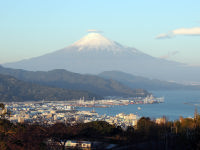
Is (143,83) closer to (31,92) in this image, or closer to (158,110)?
(31,92)

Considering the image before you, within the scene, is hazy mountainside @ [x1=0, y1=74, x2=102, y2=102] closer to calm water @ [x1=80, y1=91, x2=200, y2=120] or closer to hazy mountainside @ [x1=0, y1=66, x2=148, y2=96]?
hazy mountainside @ [x1=0, y1=66, x2=148, y2=96]

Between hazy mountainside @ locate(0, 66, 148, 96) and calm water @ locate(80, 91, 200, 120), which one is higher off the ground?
hazy mountainside @ locate(0, 66, 148, 96)

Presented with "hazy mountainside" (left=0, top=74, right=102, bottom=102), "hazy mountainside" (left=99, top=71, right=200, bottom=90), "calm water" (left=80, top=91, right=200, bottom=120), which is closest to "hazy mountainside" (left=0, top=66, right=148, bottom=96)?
"hazy mountainside" (left=0, top=74, right=102, bottom=102)

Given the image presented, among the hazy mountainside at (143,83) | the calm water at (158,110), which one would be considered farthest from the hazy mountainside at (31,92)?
the hazy mountainside at (143,83)

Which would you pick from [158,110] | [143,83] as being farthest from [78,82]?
[158,110]

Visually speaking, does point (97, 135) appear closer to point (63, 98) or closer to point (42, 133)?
point (42, 133)

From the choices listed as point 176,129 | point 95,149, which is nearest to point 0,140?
point 95,149
